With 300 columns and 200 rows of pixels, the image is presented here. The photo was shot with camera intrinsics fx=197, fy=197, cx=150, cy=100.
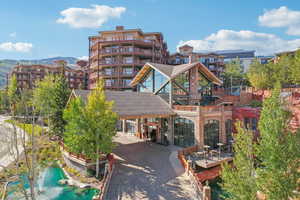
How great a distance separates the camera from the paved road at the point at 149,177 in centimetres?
1240

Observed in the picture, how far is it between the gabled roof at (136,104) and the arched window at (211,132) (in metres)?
3.86

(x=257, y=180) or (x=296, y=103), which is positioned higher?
(x=296, y=103)

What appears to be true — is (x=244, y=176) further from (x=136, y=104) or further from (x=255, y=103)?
(x=255, y=103)

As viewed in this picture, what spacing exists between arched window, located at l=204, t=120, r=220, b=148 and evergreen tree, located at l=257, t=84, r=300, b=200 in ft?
38.8

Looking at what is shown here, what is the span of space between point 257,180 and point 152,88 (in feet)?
60.1

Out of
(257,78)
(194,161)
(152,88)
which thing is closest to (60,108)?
(152,88)

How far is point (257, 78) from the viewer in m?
34.2

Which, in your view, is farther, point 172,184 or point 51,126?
point 51,126

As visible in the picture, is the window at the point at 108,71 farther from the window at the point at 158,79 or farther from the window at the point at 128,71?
the window at the point at 158,79

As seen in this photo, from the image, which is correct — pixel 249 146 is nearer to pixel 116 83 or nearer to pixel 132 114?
pixel 132 114

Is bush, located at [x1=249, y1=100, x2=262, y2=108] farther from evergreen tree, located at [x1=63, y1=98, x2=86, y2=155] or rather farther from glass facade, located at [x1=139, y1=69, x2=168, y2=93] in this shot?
evergreen tree, located at [x1=63, y1=98, x2=86, y2=155]

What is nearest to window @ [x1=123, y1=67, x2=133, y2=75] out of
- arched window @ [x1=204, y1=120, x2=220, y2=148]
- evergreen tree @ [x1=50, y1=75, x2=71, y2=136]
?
evergreen tree @ [x1=50, y1=75, x2=71, y2=136]

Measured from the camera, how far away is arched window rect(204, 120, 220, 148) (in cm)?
2014

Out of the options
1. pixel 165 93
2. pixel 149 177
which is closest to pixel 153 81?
pixel 165 93
